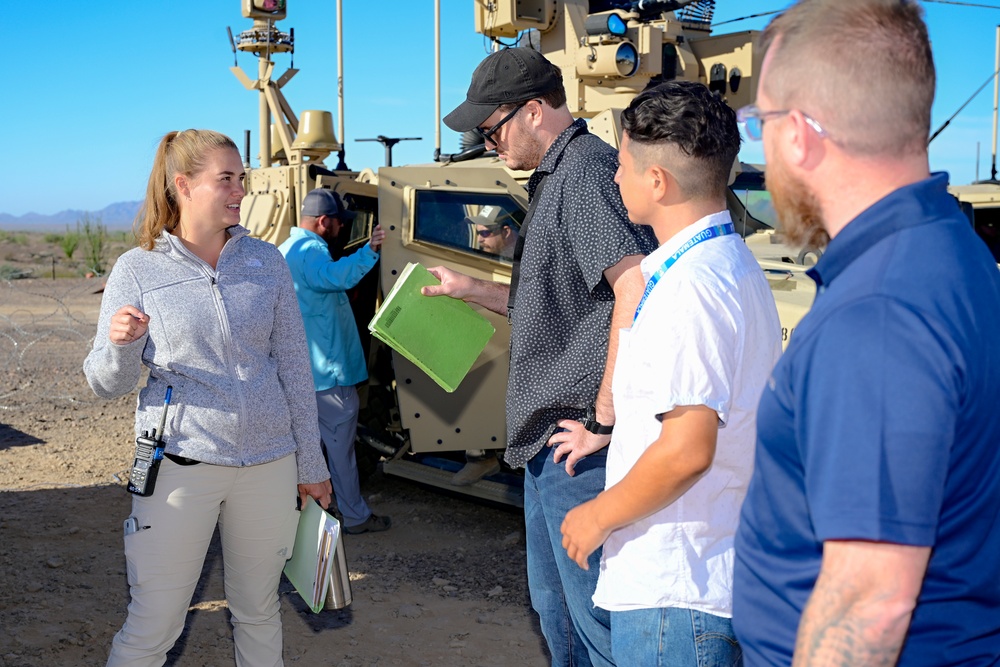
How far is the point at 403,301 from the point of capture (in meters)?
3.13

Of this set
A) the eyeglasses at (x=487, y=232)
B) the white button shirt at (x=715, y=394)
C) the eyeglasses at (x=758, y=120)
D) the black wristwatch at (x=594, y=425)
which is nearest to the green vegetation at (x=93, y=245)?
the eyeglasses at (x=487, y=232)

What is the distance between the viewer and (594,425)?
2.44 metres

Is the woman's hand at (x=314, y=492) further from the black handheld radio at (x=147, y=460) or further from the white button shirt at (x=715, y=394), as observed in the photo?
the white button shirt at (x=715, y=394)

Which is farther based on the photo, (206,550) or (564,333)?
(206,550)

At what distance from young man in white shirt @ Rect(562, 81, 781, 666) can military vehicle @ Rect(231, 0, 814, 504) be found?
2223 mm

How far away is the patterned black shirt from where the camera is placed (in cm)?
244

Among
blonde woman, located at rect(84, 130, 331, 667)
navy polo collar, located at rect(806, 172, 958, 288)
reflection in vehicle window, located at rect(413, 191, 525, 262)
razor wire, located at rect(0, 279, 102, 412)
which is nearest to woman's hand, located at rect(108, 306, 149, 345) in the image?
blonde woman, located at rect(84, 130, 331, 667)

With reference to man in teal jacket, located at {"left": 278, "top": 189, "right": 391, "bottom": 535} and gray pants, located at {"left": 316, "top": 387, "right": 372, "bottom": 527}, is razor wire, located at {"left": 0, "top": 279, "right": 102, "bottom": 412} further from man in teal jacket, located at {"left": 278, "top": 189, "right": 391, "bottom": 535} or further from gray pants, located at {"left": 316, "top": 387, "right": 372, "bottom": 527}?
gray pants, located at {"left": 316, "top": 387, "right": 372, "bottom": 527}

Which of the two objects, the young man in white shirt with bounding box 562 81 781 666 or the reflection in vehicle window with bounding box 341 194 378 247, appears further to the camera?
the reflection in vehicle window with bounding box 341 194 378 247

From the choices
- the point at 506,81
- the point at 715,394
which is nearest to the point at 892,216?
the point at 715,394

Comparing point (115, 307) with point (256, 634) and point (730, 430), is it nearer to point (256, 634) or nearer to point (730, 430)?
point (256, 634)

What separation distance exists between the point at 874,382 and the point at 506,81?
1759 millimetres

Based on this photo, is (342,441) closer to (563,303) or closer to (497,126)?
(497,126)

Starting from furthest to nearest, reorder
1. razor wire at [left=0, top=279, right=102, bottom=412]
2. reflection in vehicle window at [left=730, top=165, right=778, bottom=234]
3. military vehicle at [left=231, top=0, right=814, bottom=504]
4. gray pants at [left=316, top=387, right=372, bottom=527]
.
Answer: razor wire at [left=0, top=279, right=102, bottom=412]
reflection in vehicle window at [left=730, top=165, right=778, bottom=234]
gray pants at [left=316, top=387, right=372, bottom=527]
military vehicle at [left=231, top=0, right=814, bottom=504]
